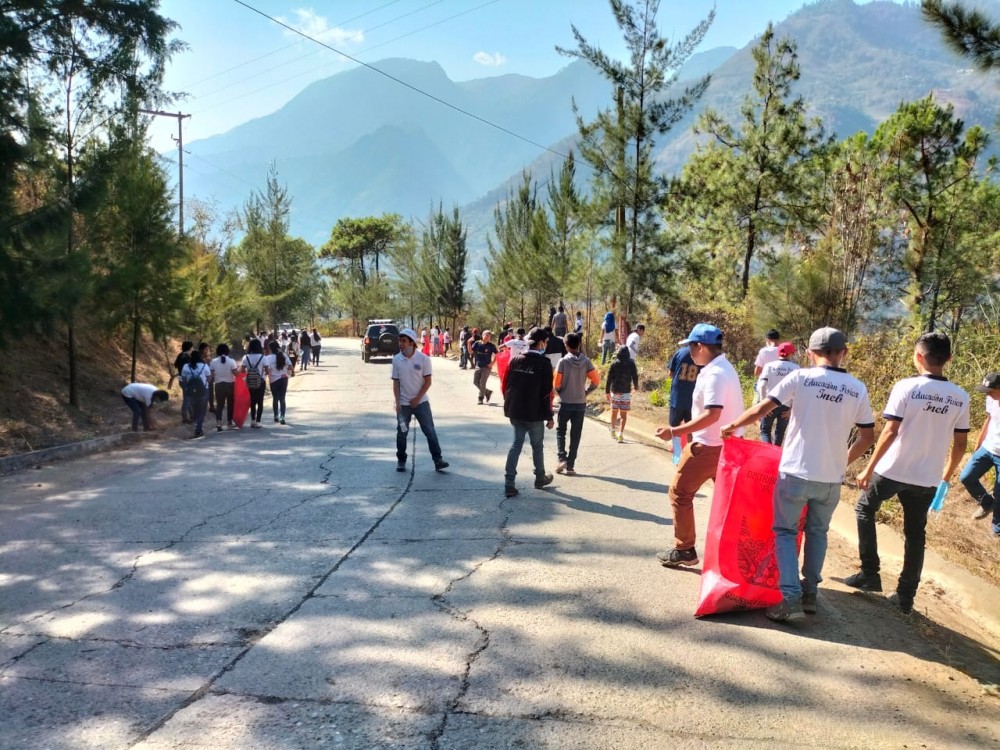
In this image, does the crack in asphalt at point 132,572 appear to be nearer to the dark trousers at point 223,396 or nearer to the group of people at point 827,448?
the group of people at point 827,448

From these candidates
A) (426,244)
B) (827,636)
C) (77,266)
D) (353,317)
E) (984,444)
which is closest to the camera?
(827,636)

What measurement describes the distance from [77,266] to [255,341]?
3.09 m

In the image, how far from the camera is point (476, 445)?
10609 millimetres

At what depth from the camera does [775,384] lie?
8703 millimetres

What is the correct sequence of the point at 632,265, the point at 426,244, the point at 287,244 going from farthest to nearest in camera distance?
the point at 426,244, the point at 287,244, the point at 632,265

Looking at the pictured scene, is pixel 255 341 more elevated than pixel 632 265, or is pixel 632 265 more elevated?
pixel 632 265

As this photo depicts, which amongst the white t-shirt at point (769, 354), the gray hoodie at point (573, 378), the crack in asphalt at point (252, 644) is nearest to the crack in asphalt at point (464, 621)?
the crack in asphalt at point (252, 644)

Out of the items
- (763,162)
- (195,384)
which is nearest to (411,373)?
(195,384)

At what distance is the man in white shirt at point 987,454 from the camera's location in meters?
6.98

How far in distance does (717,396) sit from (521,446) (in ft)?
9.73

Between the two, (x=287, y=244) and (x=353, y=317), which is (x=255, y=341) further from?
(x=353, y=317)

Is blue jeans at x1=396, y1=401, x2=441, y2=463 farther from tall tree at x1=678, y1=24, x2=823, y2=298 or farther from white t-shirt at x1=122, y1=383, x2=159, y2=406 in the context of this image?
tall tree at x1=678, y1=24, x2=823, y2=298

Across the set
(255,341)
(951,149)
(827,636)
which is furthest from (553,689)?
(951,149)

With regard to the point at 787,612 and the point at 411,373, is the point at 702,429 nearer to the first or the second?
the point at 787,612
